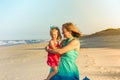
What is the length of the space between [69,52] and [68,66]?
25cm

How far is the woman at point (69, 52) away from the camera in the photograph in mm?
6078

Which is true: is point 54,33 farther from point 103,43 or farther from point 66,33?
point 103,43

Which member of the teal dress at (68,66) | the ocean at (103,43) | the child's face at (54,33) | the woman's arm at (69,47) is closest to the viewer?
the woman's arm at (69,47)

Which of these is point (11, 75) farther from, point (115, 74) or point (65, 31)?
point (65, 31)

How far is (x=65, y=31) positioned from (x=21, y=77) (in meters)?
7.62

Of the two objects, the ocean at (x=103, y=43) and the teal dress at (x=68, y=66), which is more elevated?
the teal dress at (x=68, y=66)

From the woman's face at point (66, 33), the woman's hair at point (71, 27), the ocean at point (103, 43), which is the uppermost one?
the woman's hair at point (71, 27)

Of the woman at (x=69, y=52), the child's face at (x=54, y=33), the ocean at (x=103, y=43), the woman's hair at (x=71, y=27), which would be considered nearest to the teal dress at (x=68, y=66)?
the woman at (x=69, y=52)

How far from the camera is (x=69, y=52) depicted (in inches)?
241

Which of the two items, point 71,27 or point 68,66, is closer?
point 71,27

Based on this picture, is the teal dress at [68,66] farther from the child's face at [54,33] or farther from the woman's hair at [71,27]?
the child's face at [54,33]

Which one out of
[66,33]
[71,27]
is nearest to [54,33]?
[66,33]

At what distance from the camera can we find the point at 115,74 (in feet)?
41.6

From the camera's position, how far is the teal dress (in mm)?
6171
